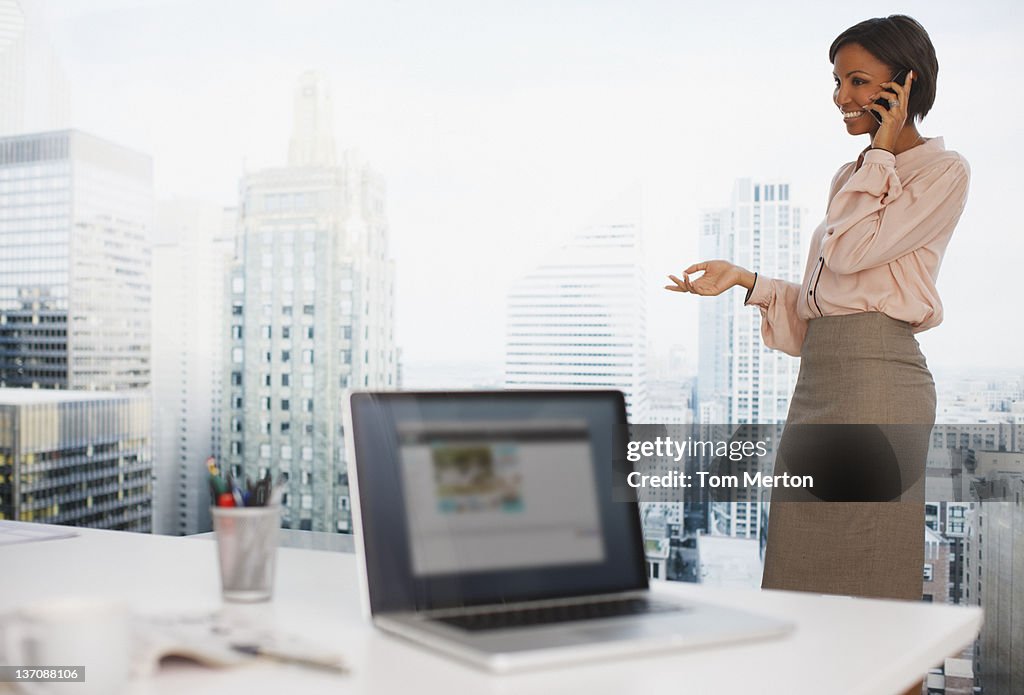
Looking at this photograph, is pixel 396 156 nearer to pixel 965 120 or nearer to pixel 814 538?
pixel 965 120

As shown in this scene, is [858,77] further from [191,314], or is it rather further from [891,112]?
[191,314]

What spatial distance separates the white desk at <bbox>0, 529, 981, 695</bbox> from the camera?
664 millimetres

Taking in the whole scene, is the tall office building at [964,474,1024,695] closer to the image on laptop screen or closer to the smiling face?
the smiling face

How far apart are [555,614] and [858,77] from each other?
1.39 meters

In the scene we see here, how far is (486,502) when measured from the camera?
33.8 inches

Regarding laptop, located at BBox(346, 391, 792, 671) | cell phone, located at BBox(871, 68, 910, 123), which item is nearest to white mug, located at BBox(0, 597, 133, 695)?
laptop, located at BBox(346, 391, 792, 671)

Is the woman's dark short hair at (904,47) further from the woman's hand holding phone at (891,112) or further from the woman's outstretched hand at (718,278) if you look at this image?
the woman's outstretched hand at (718,278)

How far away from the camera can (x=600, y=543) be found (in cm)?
90

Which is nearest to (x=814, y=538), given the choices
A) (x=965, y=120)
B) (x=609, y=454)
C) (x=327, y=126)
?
(x=609, y=454)

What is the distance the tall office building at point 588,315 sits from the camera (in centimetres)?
305

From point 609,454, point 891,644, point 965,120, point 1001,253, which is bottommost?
point 891,644

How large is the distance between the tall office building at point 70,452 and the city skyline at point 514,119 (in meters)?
0.84

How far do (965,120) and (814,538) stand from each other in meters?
1.38

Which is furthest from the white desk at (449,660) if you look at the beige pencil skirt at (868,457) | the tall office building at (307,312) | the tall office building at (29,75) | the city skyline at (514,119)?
the tall office building at (29,75)
